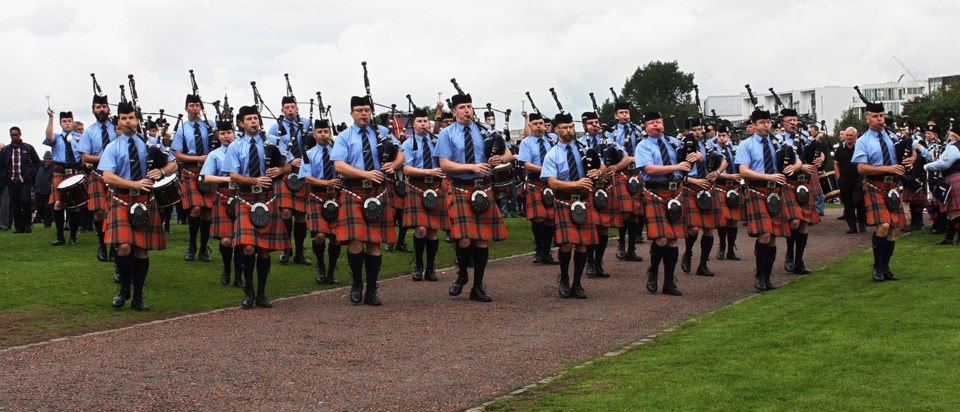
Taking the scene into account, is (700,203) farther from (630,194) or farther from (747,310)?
(747,310)

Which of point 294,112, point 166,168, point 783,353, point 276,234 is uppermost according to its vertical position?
point 294,112

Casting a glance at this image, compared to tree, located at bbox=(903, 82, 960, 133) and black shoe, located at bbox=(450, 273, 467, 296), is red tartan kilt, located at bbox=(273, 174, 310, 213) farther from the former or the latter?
tree, located at bbox=(903, 82, 960, 133)

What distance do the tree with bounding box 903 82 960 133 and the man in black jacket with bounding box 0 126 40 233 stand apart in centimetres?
5496

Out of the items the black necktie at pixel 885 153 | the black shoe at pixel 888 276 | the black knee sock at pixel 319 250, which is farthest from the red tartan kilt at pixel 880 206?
the black knee sock at pixel 319 250

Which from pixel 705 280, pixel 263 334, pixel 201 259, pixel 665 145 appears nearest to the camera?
pixel 263 334

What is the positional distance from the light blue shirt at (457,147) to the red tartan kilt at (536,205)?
3.07 m

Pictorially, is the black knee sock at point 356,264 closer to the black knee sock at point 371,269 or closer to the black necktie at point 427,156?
the black knee sock at point 371,269

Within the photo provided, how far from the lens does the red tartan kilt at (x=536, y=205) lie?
14.1m

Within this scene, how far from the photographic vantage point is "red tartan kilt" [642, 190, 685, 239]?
1130 cm

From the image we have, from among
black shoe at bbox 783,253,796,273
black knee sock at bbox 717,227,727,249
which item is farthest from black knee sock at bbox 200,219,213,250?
black shoe at bbox 783,253,796,273

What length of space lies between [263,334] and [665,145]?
4983mm

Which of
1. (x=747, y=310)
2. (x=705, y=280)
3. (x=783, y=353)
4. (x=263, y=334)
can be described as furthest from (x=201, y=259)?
(x=783, y=353)

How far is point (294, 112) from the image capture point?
15109 millimetres

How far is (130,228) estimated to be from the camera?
10.2 meters
